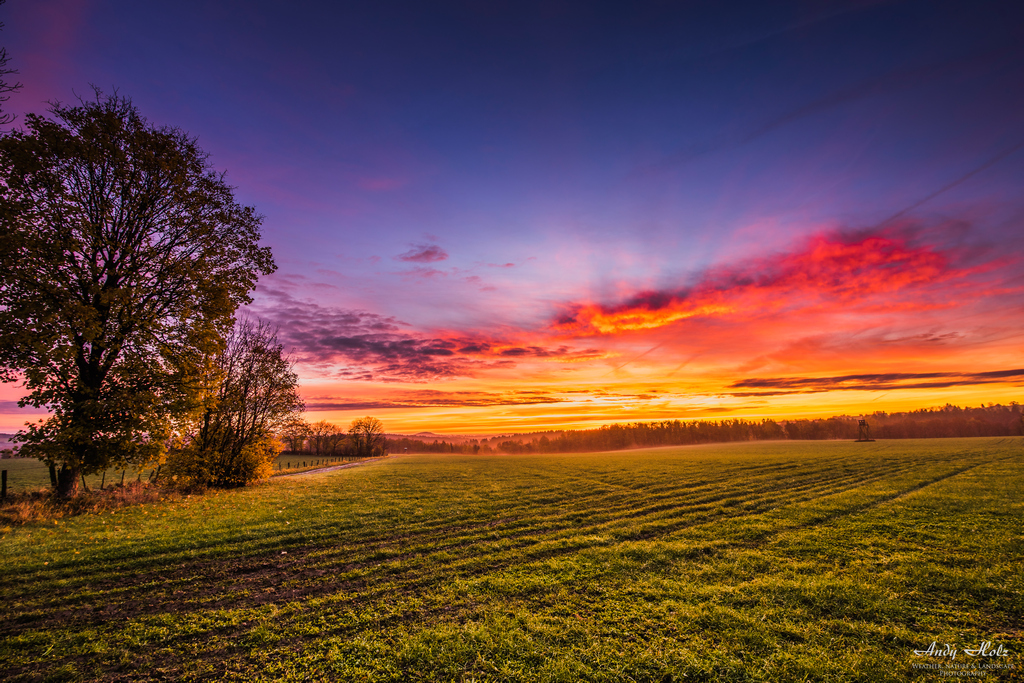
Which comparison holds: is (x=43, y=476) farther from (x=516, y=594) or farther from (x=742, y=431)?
(x=742, y=431)

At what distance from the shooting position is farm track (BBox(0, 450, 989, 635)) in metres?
7.66

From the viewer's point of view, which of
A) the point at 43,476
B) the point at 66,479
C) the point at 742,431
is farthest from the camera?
the point at 742,431

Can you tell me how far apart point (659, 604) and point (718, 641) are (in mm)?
1443

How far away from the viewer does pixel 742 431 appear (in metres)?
158

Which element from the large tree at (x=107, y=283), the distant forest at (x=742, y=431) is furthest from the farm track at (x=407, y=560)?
the distant forest at (x=742, y=431)

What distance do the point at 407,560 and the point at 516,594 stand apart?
3.78 meters

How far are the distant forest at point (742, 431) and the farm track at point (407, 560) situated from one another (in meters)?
130

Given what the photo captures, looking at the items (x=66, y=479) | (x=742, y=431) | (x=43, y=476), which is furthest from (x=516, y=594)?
(x=742, y=431)

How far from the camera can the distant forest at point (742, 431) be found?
128500 millimetres

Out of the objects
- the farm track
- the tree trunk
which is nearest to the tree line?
the tree trunk

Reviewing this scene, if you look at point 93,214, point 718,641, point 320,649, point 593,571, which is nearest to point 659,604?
point 718,641

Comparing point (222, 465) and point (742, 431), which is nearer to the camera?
point (222, 465)

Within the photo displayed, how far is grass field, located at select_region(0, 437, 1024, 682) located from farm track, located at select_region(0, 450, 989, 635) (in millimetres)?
72

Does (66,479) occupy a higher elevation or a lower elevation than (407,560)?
higher
